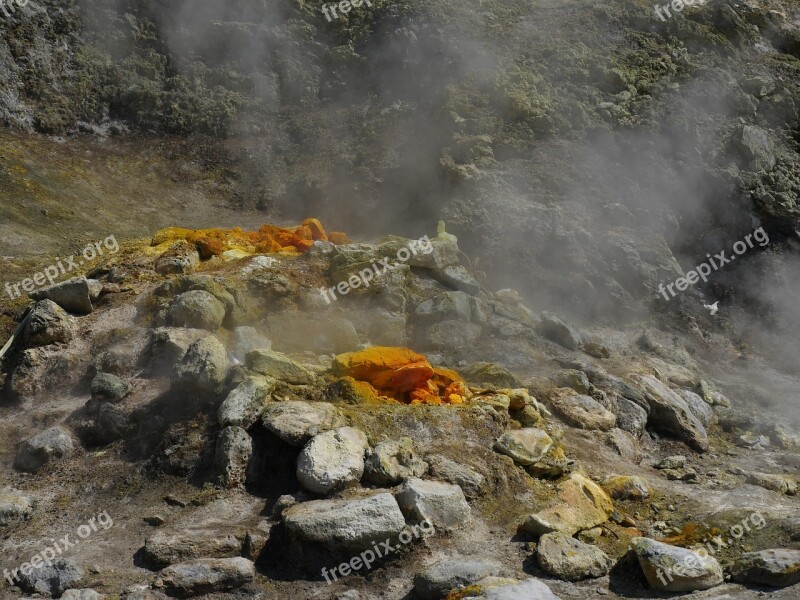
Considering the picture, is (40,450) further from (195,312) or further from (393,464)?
(393,464)

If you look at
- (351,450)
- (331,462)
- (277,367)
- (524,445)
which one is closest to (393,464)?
(351,450)

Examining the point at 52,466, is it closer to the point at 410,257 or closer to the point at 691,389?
the point at 410,257

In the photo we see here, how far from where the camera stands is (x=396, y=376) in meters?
7.45

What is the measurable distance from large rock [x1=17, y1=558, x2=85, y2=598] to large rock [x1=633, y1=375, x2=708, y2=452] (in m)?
6.36

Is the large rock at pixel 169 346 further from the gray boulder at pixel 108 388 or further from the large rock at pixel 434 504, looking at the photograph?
the large rock at pixel 434 504

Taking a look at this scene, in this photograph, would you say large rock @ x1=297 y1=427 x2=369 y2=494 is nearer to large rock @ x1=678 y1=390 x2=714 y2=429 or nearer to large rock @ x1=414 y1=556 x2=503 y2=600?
large rock @ x1=414 y1=556 x2=503 y2=600

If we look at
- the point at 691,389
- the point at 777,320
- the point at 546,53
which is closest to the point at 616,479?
the point at 691,389

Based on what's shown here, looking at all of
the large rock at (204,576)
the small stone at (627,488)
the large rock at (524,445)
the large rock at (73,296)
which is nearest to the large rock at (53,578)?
the large rock at (204,576)

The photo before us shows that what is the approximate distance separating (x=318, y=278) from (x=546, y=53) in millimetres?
9422

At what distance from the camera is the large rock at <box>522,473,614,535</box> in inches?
227

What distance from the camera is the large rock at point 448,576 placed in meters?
5.05

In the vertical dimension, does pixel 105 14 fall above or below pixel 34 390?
above

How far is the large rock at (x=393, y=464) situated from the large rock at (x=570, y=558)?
47.3 inches

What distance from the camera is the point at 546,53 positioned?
16062 mm
